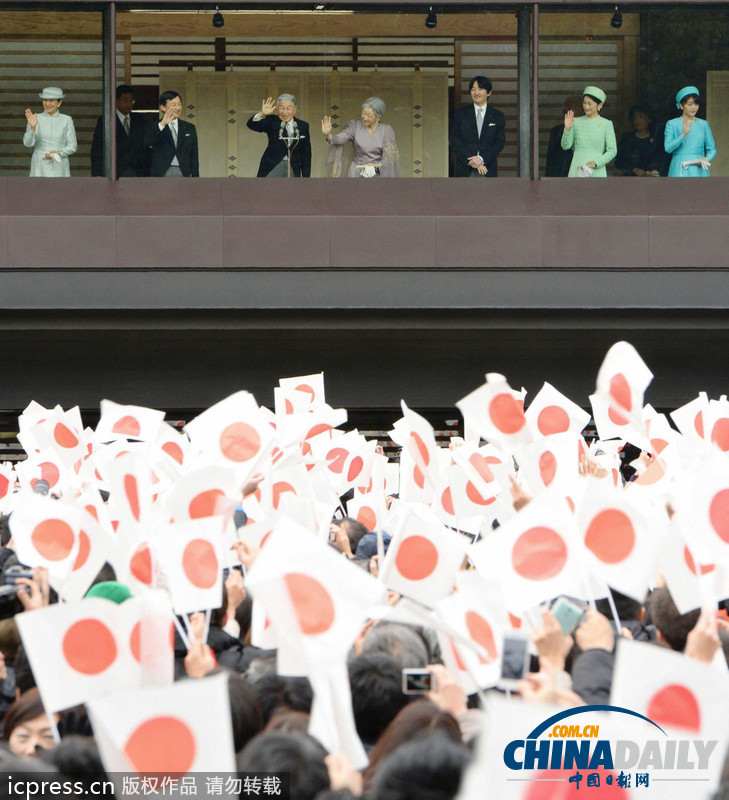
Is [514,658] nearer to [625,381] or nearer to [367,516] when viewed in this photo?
[625,381]

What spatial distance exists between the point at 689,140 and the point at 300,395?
681 centimetres

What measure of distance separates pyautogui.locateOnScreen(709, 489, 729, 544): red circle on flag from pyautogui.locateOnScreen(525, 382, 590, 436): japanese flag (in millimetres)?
3556

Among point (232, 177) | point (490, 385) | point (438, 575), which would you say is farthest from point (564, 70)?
point (438, 575)

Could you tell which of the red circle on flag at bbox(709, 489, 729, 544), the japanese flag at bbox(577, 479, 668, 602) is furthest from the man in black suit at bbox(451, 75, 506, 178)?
the japanese flag at bbox(577, 479, 668, 602)

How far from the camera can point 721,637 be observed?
3.99 m

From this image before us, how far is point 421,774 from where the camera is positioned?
2.65 meters

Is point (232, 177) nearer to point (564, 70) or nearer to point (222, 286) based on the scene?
point (222, 286)

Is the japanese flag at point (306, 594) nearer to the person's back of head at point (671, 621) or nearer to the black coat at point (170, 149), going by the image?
the person's back of head at point (671, 621)

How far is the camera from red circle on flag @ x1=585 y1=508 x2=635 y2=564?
4188 millimetres

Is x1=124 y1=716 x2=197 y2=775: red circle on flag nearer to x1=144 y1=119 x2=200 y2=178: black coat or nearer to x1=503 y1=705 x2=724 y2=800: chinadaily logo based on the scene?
x1=503 y1=705 x2=724 y2=800: chinadaily logo

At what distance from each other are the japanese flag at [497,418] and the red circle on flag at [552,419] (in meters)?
2.24

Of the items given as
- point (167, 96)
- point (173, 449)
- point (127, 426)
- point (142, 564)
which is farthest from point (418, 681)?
point (167, 96)

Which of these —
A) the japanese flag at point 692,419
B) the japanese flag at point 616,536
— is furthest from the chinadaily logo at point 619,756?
the japanese flag at point 692,419

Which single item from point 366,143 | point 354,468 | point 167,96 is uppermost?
point 167,96
